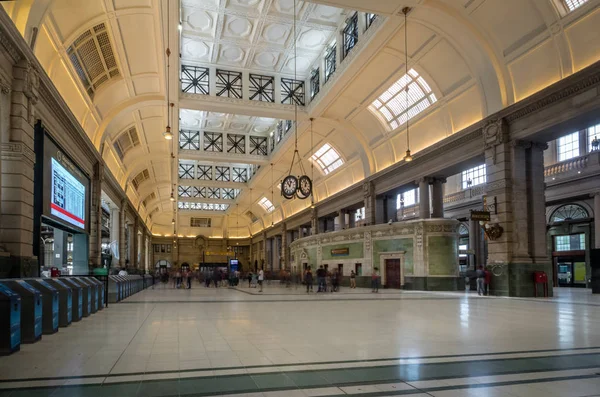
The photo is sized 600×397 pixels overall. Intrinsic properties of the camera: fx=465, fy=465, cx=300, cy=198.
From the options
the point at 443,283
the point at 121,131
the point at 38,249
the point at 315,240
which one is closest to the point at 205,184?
the point at 315,240

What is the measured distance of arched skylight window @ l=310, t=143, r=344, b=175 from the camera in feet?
107

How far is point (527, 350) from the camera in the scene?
6.57 meters

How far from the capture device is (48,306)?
331 inches

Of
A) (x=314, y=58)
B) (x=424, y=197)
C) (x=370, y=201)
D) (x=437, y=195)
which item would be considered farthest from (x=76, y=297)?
(x=370, y=201)

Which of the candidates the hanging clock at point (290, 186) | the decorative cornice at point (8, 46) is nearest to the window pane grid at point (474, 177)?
the hanging clock at point (290, 186)

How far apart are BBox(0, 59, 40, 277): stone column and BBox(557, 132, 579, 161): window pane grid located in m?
28.5

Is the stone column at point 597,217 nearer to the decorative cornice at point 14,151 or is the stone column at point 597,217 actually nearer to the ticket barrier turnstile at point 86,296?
the ticket barrier turnstile at point 86,296

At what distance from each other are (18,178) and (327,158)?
24.3 meters

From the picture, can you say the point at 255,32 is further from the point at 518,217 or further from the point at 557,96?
the point at 518,217

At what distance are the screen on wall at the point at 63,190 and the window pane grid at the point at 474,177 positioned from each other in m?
27.3

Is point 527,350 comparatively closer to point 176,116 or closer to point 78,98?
point 78,98

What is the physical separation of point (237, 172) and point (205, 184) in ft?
13.0

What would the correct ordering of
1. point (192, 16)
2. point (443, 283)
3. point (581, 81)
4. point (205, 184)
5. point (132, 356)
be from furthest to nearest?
1. point (205, 184)
2. point (443, 283)
3. point (192, 16)
4. point (581, 81)
5. point (132, 356)

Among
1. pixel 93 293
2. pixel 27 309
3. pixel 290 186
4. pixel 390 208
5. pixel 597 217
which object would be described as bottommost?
pixel 93 293
